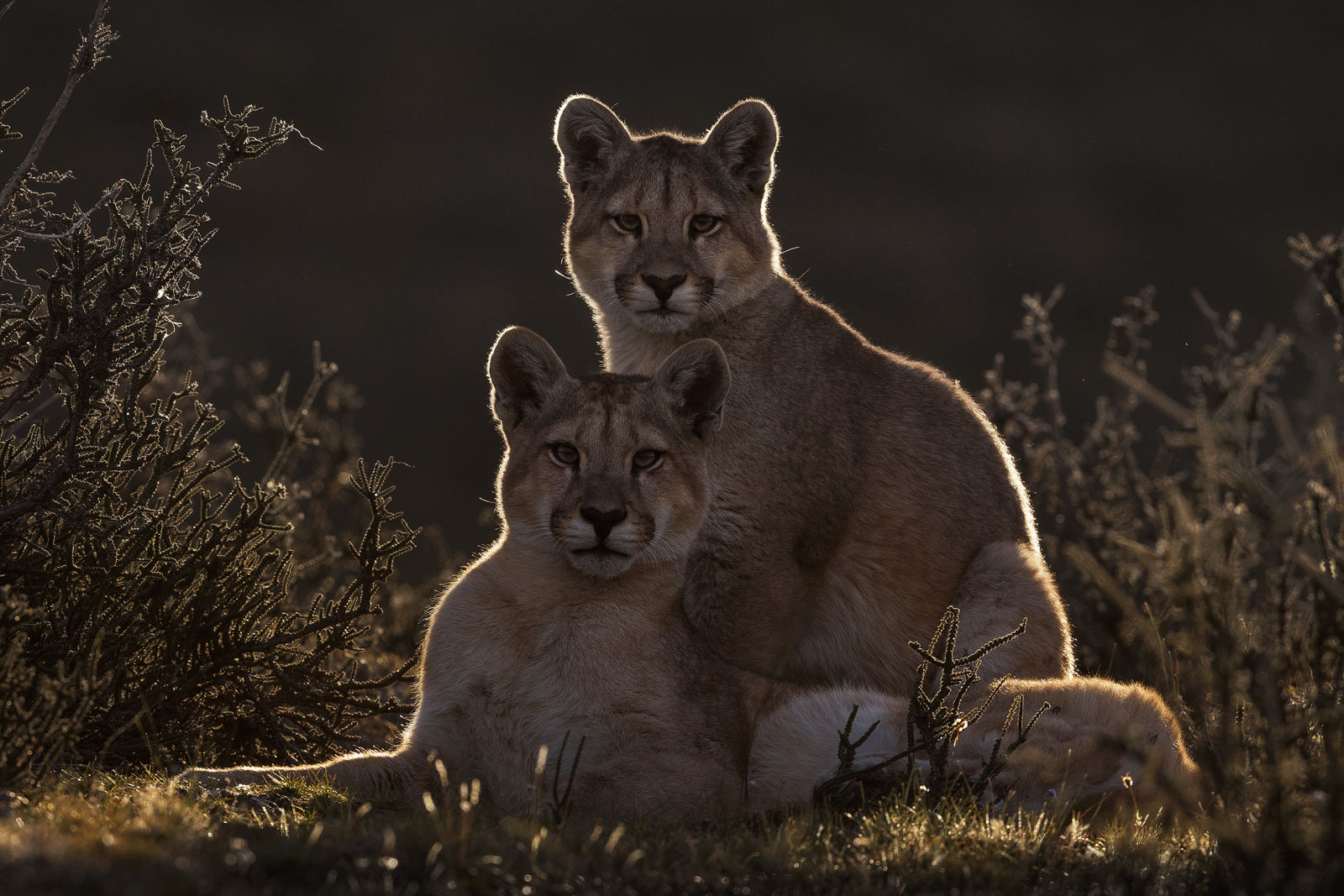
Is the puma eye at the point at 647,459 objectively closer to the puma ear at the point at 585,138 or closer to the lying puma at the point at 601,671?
the lying puma at the point at 601,671

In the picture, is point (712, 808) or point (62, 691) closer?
point (62, 691)

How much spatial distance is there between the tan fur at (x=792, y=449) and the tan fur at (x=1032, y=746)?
0.60m

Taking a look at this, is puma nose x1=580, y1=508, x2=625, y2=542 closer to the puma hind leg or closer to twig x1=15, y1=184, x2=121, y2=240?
the puma hind leg

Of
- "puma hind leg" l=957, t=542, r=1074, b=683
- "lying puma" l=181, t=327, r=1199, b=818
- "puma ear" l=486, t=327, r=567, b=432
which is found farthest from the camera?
"puma hind leg" l=957, t=542, r=1074, b=683

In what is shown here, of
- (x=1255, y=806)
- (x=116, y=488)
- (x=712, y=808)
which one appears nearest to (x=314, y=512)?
(x=116, y=488)

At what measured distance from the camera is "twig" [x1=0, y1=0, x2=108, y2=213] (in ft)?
16.8

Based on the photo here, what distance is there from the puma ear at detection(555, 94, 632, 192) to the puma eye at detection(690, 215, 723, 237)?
0.65 meters

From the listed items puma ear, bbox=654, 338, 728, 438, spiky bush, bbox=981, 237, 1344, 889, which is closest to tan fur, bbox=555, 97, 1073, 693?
puma ear, bbox=654, 338, 728, 438

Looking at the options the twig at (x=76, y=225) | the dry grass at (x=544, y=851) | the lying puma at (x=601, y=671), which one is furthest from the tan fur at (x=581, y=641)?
the twig at (x=76, y=225)

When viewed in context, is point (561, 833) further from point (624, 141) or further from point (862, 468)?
point (624, 141)

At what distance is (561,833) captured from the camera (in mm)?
3762

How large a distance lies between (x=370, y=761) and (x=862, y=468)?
2.80 m

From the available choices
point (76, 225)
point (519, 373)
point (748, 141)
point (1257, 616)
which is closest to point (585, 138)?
point (748, 141)

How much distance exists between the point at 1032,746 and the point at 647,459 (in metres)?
1.84
